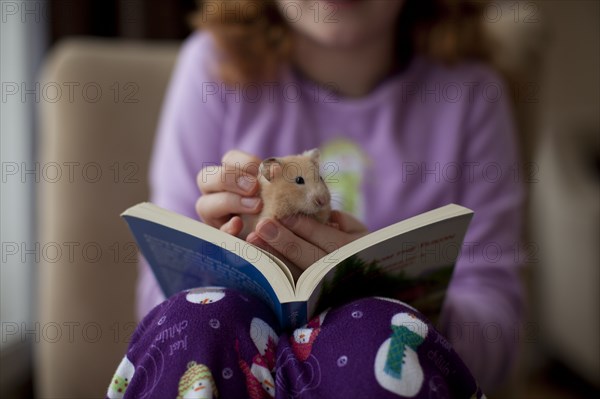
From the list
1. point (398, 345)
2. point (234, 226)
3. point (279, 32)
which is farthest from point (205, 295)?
point (279, 32)

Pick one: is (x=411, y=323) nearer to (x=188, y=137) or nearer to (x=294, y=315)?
(x=294, y=315)

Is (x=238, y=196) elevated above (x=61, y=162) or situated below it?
above

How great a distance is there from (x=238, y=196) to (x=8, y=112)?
1.08 m

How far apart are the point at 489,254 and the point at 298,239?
1.63ft

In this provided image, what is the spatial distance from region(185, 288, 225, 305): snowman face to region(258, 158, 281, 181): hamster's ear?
4.3 inches

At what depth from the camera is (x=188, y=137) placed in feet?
3.07

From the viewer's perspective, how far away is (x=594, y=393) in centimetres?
180

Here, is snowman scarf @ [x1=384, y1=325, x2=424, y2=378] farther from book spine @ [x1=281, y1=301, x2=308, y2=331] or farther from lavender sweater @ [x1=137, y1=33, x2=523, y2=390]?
lavender sweater @ [x1=137, y1=33, x2=523, y2=390]

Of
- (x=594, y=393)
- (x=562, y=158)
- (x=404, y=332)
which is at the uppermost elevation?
(x=404, y=332)

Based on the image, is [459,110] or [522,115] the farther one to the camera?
[522,115]

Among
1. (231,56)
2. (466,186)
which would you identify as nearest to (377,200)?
(466,186)

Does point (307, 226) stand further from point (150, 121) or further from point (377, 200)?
point (150, 121)

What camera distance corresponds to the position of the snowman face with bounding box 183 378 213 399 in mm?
437

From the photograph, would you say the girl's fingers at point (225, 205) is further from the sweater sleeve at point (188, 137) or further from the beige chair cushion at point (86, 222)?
the beige chair cushion at point (86, 222)
